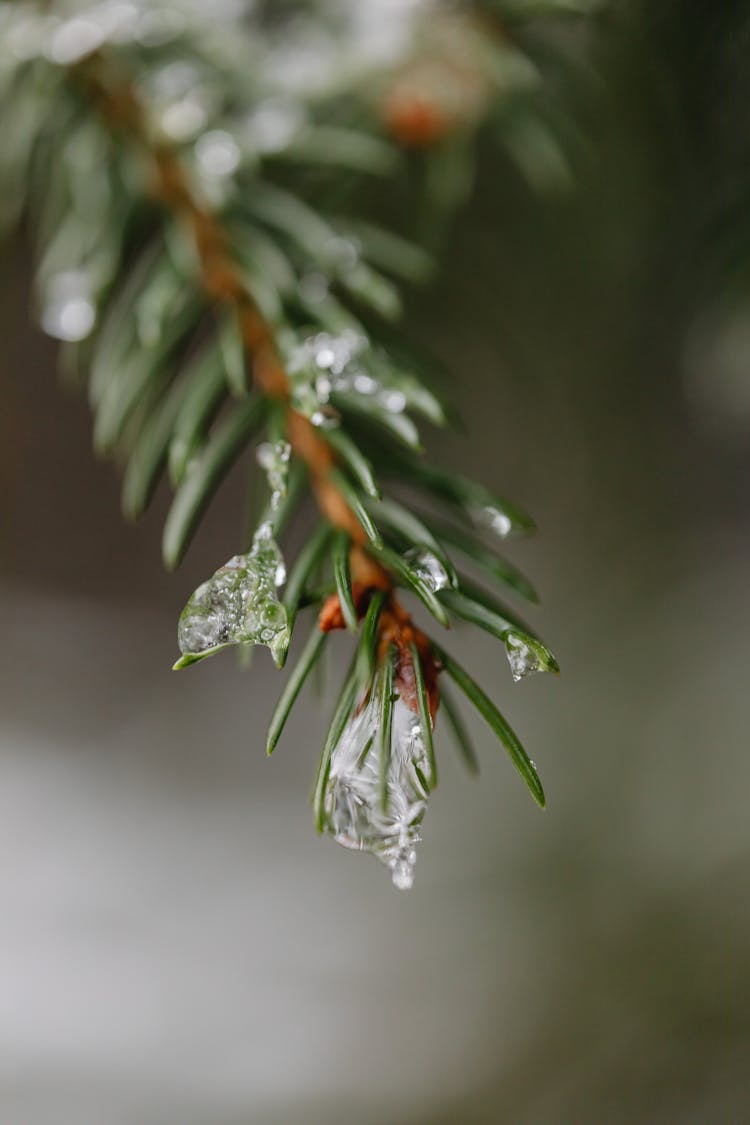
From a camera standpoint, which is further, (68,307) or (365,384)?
(68,307)

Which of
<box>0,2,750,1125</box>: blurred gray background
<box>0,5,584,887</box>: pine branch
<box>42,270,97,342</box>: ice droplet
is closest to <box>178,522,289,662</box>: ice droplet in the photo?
<box>0,5,584,887</box>: pine branch

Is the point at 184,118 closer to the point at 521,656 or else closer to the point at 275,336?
the point at 275,336

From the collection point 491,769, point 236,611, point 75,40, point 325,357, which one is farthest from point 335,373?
point 491,769

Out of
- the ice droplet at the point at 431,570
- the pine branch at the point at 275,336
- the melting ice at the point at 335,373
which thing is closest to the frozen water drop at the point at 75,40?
the pine branch at the point at 275,336

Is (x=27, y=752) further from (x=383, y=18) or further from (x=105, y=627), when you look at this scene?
(x=383, y=18)

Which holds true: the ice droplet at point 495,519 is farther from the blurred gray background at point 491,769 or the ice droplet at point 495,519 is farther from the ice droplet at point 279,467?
the blurred gray background at point 491,769

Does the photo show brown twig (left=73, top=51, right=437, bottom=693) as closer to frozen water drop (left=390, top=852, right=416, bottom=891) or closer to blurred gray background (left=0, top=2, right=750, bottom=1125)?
frozen water drop (left=390, top=852, right=416, bottom=891)
